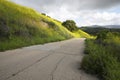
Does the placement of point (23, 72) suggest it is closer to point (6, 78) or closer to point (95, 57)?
point (6, 78)

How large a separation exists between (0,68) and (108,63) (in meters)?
4.70

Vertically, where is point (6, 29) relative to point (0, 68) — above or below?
above

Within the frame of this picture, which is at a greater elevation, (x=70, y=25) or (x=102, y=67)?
(x=70, y=25)

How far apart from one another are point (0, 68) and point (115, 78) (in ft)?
15.8

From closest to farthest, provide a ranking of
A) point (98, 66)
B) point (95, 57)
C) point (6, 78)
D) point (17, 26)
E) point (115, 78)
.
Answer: point (115, 78)
point (6, 78)
point (98, 66)
point (95, 57)
point (17, 26)

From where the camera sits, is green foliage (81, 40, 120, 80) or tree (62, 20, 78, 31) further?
tree (62, 20, 78, 31)

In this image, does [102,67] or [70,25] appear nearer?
[102,67]

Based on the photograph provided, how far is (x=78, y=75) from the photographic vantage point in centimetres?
668

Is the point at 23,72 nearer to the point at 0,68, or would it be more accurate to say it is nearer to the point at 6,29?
the point at 0,68

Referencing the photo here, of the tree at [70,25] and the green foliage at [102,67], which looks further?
the tree at [70,25]

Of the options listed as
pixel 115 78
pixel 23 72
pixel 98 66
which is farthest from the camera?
pixel 98 66

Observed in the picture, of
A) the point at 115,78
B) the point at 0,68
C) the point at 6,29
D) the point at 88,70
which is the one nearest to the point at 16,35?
the point at 6,29

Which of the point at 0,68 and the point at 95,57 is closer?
the point at 0,68

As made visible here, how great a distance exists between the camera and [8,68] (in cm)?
718
